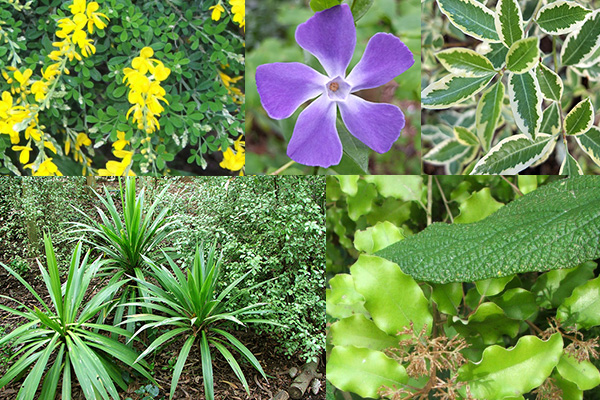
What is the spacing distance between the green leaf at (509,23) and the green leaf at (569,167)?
335 millimetres

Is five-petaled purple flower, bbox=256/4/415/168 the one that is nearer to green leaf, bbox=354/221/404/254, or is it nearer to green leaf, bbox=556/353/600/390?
green leaf, bbox=354/221/404/254

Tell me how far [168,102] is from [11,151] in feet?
1.36

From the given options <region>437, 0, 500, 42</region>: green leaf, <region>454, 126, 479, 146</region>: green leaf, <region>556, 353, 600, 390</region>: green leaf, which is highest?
<region>437, 0, 500, 42</region>: green leaf

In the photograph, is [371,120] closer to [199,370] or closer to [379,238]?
[379,238]

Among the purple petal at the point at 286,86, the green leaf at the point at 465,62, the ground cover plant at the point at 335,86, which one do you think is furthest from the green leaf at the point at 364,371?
the green leaf at the point at 465,62

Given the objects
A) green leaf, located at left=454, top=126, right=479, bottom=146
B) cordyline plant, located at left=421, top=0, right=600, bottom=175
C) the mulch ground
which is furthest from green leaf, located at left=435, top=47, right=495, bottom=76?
the mulch ground

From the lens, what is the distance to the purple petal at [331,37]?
35.4 inches

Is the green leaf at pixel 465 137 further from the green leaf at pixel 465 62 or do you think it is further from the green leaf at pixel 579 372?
the green leaf at pixel 579 372

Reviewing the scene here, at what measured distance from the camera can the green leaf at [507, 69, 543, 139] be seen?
3.12 feet

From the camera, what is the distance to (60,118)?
1084 millimetres

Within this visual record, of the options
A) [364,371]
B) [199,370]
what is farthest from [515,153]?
[199,370]

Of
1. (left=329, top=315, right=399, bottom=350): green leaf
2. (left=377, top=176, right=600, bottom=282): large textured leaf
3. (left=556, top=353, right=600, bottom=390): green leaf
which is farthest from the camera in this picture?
(left=329, top=315, right=399, bottom=350): green leaf

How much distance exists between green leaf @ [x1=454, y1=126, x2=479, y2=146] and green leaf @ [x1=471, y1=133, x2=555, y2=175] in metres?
0.04

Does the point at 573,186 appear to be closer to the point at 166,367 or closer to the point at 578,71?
the point at 578,71
